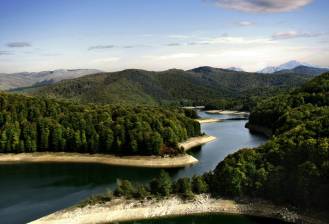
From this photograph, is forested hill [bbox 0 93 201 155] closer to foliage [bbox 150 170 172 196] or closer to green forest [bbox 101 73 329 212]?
foliage [bbox 150 170 172 196]

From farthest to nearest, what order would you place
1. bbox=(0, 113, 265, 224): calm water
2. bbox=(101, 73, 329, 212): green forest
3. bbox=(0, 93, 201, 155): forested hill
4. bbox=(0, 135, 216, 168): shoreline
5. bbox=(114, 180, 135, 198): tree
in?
bbox=(0, 93, 201, 155): forested hill < bbox=(0, 135, 216, 168): shoreline < bbox=(0, 113, 265, 224): calm water < bbox=(114, 180, 135, 198): tree < bbox=(101, 73, 329, 212): green forest

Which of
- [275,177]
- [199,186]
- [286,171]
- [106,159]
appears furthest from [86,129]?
[286,171]

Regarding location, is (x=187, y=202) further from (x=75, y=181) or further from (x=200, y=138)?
(x=200, y=138)

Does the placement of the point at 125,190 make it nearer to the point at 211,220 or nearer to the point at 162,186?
the point at 162,186

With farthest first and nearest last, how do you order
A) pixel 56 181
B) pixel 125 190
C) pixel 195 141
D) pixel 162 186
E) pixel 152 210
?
pixel 195 141 < pixel 56 181 < pixel 125 190 < pixel 162 186 < pixel 152 210

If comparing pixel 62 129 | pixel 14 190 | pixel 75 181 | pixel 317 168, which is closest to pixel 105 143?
pixel 62 129

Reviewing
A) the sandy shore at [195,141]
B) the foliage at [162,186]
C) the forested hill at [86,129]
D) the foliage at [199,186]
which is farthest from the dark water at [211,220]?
the sandy shore at [195,141]

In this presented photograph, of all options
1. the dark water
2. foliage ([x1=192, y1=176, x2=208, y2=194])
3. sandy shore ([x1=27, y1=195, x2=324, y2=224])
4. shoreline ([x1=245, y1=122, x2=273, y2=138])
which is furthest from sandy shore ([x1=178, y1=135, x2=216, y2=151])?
the dark water
